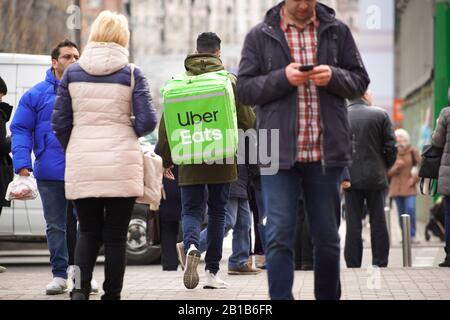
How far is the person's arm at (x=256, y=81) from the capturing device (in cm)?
752

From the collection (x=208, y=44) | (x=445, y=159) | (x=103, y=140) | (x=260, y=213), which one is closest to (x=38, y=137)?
(x=208, y=44)

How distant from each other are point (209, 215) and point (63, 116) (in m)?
2.21

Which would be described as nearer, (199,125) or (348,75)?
(348,75)

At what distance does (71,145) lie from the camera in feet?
28.2

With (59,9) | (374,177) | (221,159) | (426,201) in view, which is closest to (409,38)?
(59,9)

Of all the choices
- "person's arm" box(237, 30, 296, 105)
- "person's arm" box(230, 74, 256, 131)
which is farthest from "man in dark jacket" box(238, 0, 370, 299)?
"person's arm" box(230, 74, 256, 131)

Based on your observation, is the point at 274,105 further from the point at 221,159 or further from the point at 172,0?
the point at 172,0

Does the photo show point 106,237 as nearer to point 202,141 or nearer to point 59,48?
point 202,141

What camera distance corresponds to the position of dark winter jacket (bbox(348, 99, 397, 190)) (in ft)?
44.1

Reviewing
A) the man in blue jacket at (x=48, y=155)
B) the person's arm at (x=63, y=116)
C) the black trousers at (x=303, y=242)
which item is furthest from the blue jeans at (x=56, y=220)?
the black trousers at (x=303, y=242)

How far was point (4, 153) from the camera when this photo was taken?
1320 cm

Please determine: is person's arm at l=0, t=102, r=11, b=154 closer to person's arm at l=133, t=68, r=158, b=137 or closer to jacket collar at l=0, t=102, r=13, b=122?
jacket collar at l=0, t=102, r=13, b=122

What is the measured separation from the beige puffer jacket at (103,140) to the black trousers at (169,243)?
16.5 ft
